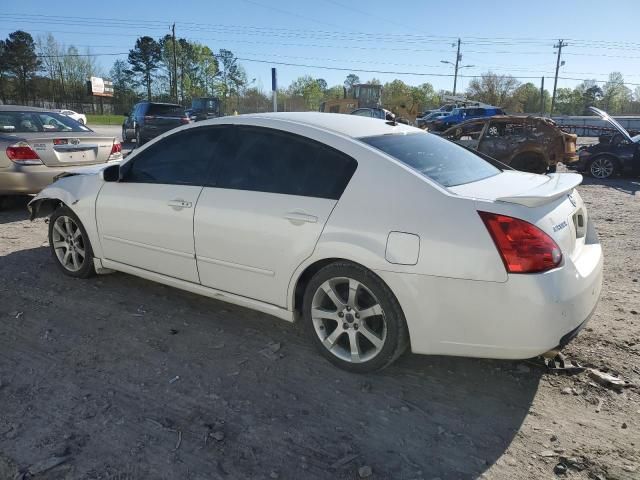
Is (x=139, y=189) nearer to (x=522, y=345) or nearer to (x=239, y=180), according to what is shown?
(x=239, y=180)

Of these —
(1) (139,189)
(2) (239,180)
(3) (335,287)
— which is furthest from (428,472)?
(1) (139,189)

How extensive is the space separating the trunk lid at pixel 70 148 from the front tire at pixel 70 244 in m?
2.87

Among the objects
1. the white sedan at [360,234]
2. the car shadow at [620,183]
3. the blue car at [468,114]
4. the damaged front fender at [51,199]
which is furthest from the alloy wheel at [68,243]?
the blue car at [468,114]

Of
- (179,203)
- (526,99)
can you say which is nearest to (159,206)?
(179,203)

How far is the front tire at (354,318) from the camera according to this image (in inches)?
112

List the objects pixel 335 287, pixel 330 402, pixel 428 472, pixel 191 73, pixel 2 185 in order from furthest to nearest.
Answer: pixel 191 73, pixel 2 185, pixel 335 287, pixel 330 402, pixel 428 472

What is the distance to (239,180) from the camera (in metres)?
3.44

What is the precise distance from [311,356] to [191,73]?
7955 cm

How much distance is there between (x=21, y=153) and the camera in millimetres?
6898

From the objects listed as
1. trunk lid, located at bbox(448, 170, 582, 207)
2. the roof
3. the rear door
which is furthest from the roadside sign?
trunk lid, located at bbox(448, 170, 582, 207)

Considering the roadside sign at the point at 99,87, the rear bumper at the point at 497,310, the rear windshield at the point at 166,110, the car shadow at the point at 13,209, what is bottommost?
the car shadow at the point at 13,209

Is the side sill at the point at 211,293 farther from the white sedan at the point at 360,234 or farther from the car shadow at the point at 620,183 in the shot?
the car shadow at the point at 620,183

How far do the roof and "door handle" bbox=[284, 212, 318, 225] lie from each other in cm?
62

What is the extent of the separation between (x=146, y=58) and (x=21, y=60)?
55.9ft
